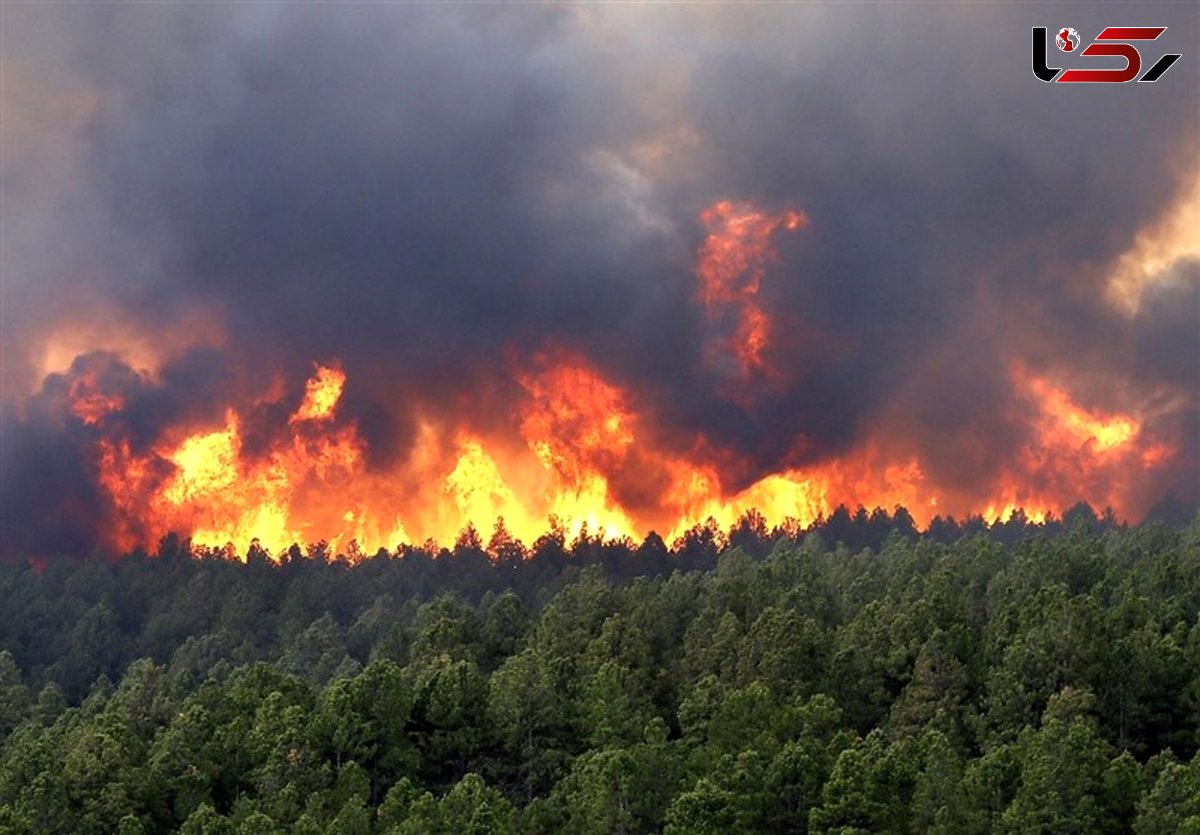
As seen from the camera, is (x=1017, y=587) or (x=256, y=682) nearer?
(x=256, y=682)

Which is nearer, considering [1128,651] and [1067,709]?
[1067,709]

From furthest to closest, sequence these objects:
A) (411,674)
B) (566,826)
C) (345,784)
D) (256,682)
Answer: (411,674)
(256,682)
(345,784)
(566,826)

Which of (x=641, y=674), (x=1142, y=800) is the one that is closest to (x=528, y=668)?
(x=641, y=674)

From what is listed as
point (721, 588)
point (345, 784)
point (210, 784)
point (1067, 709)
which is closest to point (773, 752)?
point (1067, 709)

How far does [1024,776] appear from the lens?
344 ft

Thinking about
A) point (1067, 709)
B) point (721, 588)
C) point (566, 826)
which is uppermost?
point (721, 588)

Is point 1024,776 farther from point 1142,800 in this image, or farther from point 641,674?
point 641,674

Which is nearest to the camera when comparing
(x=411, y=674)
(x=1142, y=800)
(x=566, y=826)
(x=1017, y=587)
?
(x=1142, y=800)

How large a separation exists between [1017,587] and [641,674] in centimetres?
4677

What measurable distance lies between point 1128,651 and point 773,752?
35483mm

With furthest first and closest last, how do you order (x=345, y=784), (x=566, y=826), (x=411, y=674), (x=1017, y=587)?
(x=1017, y=587)
(x=411, y=674)
(x=345, y=784)
(x=566, y=826)

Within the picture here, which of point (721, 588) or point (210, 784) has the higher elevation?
point (721, 588)

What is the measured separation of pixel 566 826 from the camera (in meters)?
112

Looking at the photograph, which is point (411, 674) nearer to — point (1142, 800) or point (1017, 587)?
point (1017, 587)
